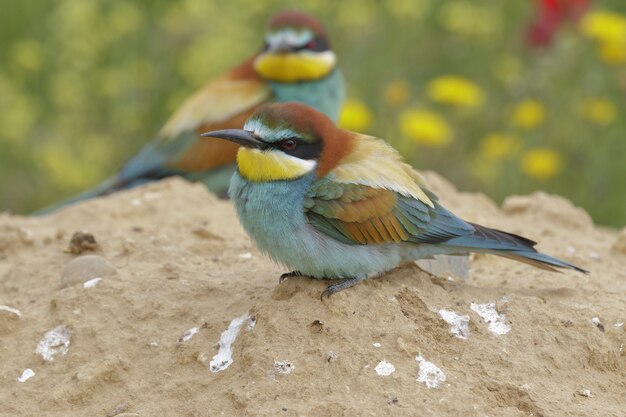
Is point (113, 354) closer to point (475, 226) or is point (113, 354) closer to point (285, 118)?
point (285, 118)

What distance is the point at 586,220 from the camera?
3770mm

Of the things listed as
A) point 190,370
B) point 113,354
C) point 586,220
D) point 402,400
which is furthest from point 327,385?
point 586,220

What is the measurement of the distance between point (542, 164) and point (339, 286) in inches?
112

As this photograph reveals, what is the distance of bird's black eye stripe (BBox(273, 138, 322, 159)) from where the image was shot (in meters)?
2.71

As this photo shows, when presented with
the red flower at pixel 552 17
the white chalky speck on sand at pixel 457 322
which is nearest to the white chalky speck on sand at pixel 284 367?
the white chalky speck on sand at pixel 457 322

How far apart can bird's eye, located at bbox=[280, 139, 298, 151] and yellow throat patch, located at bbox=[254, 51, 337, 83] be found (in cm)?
225

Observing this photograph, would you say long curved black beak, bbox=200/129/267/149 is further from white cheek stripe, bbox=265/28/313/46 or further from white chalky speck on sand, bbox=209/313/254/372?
white cheek stripe, bbox=265/28/313/46

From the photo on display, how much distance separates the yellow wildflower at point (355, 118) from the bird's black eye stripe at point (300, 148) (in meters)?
2.85

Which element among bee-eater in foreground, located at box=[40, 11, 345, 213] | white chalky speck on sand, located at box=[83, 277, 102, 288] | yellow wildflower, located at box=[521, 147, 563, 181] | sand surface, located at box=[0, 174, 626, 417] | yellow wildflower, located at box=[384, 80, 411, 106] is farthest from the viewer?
yellow wildflower, located at box=[384, 80, 411, 106]

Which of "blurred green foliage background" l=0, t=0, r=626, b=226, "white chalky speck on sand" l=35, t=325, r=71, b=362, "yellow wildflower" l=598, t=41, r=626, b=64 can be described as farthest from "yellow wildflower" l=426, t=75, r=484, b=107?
"white chalky speck on sand" l=35, t=325, r=71, b=362

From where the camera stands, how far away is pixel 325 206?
106 inches

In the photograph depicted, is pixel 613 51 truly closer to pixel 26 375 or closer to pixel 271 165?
pixel 271 165

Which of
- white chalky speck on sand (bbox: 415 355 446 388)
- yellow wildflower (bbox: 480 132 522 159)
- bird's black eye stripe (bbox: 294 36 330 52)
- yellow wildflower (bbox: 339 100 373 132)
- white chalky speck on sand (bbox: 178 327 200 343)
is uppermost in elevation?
white chalky speck on sand (bbox: 415 355 446 388)

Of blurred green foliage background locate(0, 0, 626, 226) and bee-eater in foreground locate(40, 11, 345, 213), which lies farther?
blurred green foliage background locate(0, 0, 626, 226)
